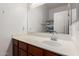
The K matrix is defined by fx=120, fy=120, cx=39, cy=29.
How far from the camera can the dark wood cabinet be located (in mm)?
1607

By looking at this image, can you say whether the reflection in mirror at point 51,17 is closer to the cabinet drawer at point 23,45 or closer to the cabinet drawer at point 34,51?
the cabinet drawer at point 23,45

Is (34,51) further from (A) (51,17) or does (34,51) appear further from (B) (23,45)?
Answer: (A) (51,17)

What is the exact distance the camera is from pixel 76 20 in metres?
1.83

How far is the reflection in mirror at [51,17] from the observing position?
77.2 inches

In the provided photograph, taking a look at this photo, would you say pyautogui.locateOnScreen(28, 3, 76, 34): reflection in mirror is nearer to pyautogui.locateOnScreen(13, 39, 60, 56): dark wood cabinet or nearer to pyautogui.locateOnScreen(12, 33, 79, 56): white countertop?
pyautogui.locateOnScreen(12, 33, 79, 56): white countertop

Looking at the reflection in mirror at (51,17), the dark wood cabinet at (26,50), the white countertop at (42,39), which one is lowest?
the dark wood cabinet at (26,50)

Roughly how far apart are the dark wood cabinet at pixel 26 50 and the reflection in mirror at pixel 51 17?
33 cm

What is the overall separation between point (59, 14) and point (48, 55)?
82cm

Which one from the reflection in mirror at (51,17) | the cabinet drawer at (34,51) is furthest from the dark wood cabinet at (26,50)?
the reflection in mirror at (51,17)

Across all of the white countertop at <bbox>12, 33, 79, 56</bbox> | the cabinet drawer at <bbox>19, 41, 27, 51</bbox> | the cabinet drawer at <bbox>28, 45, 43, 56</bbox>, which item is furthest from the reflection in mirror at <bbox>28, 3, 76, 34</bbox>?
the cabinet drawer at <bbox>28, 45, 43, 56</bbox>

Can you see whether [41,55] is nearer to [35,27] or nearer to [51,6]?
[35,27]

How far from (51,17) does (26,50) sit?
0.73m

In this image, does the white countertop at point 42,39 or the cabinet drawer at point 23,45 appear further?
the cabinet drawer at point 23,45

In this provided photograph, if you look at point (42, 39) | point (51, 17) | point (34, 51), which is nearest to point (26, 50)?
point (34, 51)
